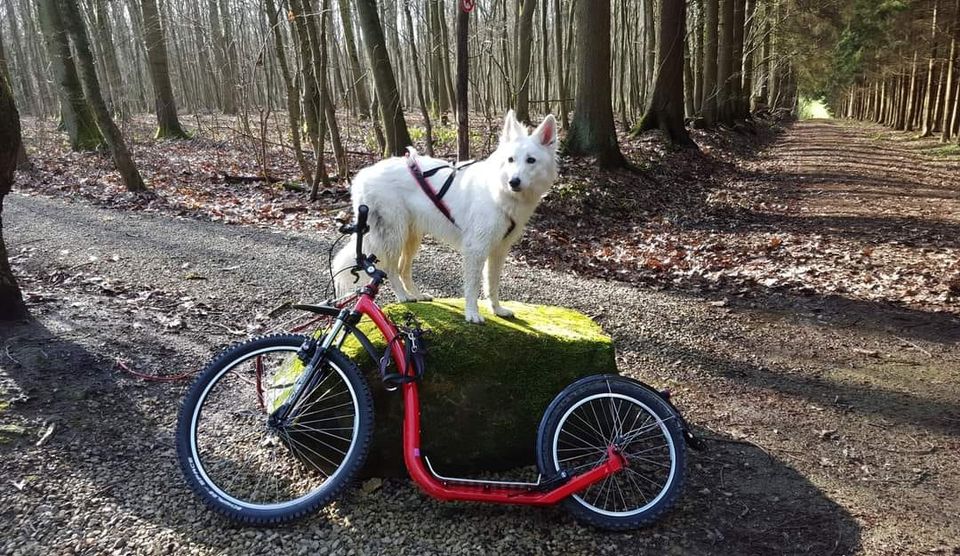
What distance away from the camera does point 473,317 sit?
4305 millimetres

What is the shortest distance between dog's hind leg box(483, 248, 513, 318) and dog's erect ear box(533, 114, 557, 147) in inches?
35.2

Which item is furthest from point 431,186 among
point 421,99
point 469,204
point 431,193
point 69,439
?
point 421,99

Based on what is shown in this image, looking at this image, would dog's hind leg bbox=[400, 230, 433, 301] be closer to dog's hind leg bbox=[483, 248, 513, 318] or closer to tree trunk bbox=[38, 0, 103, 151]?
dog's hind leg bbox=[483, 248, 513, 318]

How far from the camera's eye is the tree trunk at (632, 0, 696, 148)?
717 inches

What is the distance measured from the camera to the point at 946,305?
22.2ft

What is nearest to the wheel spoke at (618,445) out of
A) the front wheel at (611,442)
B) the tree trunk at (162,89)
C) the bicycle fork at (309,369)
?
the front wheel at (611,442)

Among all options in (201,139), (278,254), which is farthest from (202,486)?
(201,139)

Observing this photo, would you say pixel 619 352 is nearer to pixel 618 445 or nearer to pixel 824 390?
pixel 824 390

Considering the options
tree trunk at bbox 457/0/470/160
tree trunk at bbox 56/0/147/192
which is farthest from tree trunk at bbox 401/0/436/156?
tree trunk at bbox 56/0/147/192

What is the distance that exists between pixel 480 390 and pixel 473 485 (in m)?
0.68

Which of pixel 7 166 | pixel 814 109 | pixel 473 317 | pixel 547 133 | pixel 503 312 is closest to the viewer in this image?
pixel 547 133

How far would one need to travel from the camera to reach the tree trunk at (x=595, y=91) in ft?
44.5

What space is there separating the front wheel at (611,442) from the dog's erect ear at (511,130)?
70.2 inches

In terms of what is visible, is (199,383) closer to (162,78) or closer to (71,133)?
(71,133)
